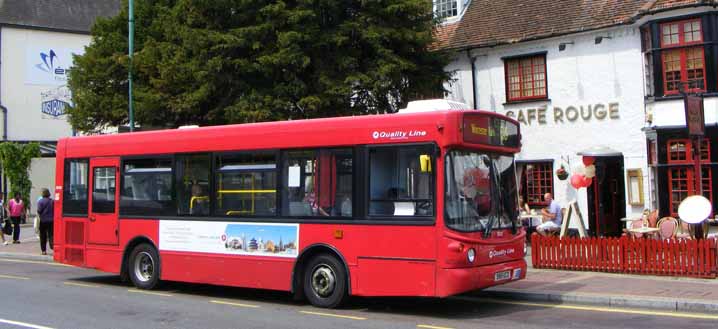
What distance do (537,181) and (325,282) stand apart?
11.9 meters

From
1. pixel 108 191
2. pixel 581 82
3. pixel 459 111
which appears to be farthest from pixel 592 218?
pixel 108 191

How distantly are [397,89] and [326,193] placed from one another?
9688 mm

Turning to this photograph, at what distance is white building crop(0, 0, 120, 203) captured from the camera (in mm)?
43156

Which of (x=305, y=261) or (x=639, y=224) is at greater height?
(x=639, y=224)

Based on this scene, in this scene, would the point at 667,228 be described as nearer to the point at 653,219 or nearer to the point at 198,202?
the point at 653,219

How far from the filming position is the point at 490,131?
1048cm

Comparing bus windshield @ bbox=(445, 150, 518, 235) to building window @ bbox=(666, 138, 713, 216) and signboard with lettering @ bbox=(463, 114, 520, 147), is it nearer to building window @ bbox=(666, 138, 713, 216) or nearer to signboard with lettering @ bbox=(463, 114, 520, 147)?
signboard with lettering @ bbox=(463, 114, 520, 147)

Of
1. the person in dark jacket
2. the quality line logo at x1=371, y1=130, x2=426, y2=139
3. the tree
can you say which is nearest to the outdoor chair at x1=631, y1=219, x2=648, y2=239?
the tree

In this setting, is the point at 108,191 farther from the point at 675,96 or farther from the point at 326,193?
the point at 675,96

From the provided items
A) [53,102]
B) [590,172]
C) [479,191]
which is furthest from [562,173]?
[53,102]

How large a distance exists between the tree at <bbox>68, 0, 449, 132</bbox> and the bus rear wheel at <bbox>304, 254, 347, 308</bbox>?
26.3 feet

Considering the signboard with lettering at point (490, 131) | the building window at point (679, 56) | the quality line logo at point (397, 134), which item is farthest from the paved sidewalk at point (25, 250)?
the building window at point (679, 56)

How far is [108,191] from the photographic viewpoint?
13727 mm

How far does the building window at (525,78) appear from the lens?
20.8m
